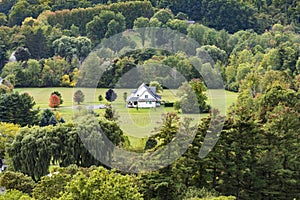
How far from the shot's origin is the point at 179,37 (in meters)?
47.7

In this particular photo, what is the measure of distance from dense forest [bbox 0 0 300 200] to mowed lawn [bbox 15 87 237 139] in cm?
68

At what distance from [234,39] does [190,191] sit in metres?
31.0

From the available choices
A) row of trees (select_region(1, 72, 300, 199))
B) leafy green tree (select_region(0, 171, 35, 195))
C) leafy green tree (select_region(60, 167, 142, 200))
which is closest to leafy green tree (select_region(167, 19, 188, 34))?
row of trees (select_region(1, 72, 300, 199))

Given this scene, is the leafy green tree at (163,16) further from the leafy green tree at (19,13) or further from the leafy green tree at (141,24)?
the leafy green tree at (19,13)

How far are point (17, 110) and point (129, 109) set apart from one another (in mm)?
5087

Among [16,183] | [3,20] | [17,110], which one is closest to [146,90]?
[17,110]

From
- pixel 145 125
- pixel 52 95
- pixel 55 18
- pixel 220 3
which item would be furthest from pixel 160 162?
pixel 220 3

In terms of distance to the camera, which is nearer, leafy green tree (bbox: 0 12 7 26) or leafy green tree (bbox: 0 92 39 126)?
leafy green tree (bbox: 0 92 39 126)

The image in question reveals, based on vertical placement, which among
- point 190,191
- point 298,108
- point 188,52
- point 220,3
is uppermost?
point 220,3

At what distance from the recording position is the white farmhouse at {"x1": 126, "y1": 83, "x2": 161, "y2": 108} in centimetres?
3049

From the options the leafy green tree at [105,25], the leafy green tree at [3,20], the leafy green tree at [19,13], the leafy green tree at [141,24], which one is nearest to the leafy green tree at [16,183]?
the leafy green tree at [141,24]

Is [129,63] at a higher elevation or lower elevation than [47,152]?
higher

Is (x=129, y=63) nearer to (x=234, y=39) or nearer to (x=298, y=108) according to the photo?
(x=234, y=39)

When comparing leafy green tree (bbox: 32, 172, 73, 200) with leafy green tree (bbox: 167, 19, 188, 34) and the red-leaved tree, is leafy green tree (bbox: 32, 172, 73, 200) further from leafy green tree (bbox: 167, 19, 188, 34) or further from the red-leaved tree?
leafy green tree (bbox: 167, 19, 188, 34)
